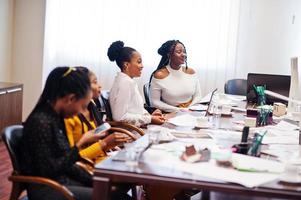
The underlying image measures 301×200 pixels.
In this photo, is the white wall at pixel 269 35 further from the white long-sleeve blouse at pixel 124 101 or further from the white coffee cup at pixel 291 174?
the white coffee cup at pixel 291 174

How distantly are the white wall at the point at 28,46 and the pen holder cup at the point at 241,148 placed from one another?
12.8 feet

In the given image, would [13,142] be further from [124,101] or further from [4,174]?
[4,174]

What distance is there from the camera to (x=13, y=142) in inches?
72.6

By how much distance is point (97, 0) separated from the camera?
504 cm

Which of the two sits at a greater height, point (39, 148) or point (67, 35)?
point (67, 35)

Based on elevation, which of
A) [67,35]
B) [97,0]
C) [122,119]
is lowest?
[122,119]

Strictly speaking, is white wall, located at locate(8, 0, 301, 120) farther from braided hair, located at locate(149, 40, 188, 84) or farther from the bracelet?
the bracelet

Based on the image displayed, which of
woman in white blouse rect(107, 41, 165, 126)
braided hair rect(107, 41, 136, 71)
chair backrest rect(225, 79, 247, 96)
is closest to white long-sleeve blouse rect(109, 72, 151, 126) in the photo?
woman in white blouse rect(107, 41, 165, 126)

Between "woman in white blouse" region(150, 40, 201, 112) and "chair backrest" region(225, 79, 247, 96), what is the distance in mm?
785

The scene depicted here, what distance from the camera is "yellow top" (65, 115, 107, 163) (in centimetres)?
202

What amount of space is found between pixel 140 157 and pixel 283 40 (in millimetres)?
3738

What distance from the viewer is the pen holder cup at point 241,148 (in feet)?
6.01

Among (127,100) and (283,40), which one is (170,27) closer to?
(283,40)

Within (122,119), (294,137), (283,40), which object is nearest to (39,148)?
(122,119)
